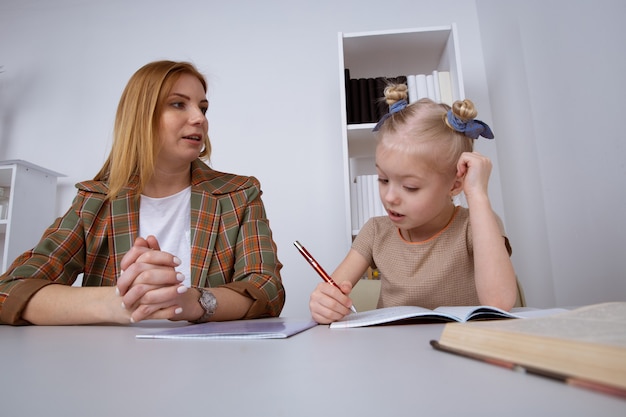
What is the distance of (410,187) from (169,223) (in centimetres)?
70

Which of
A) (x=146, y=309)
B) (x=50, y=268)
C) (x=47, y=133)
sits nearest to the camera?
(x=146, y=309)

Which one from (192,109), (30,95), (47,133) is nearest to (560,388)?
(192,109)

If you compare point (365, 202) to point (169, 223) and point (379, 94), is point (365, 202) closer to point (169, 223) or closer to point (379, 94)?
point (379, 94)

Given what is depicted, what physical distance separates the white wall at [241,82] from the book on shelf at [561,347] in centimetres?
189

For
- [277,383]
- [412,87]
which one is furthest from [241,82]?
[277,383]

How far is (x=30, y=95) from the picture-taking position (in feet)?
9.16

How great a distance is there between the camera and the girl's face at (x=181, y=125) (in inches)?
46.9

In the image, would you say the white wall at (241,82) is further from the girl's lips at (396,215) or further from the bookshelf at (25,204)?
the girl's lips at (396,215)

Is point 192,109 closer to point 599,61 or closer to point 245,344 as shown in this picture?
point 245,344

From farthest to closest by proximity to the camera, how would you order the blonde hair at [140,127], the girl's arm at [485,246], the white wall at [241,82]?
the white wall at [241,82] < the blonde hair at [140,127] < the girl's arm at [485,246]

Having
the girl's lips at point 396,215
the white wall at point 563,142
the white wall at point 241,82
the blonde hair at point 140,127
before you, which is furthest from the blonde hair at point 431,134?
the white wall at point 241,82

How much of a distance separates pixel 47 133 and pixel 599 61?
9.94ft

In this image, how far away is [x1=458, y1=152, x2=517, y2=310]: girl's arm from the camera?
0.90 meters

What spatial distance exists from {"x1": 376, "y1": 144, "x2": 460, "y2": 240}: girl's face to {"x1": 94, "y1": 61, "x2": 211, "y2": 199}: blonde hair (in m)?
0.65
